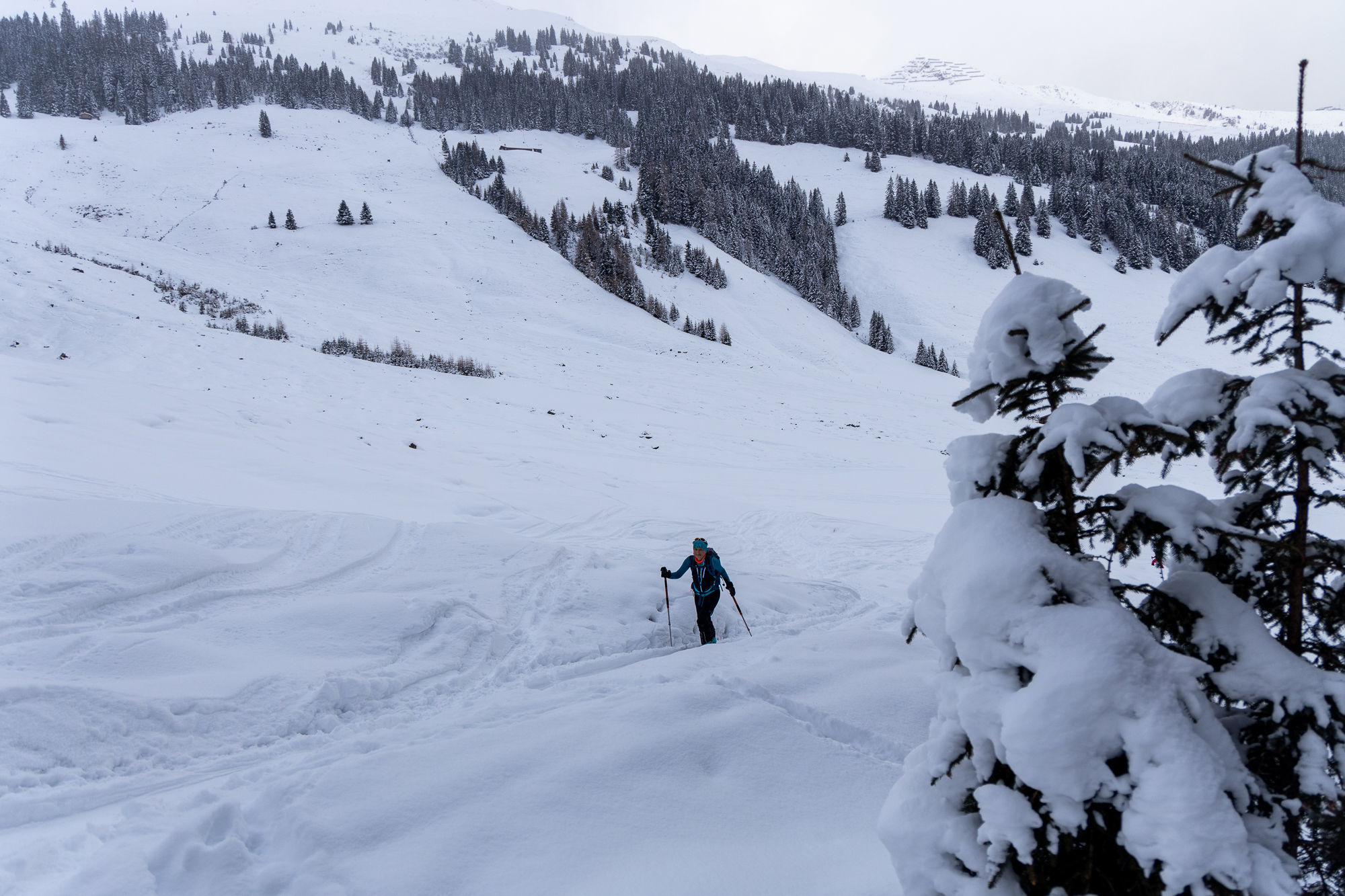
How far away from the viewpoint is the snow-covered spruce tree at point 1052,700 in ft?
6.80

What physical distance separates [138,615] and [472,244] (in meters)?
43.4

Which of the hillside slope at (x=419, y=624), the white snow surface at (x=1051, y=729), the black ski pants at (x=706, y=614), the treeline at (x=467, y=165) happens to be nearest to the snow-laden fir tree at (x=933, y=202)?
the treeline at (x=467, y=165)

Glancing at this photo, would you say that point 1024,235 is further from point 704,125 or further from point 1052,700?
point 1052,700

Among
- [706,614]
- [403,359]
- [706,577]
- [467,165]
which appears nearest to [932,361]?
[403,359]

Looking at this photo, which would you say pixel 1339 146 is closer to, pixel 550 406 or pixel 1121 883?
pixel 550 406

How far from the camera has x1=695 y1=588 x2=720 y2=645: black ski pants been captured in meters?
7.34

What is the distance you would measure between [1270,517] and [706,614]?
17.1ft

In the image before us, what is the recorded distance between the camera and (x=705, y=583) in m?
7.43

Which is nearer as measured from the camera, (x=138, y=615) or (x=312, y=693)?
(x=312, y=693)

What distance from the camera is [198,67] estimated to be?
9738 centimetres

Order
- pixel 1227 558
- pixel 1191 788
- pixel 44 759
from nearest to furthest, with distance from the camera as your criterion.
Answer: pixel 1191 788, pixel 1227 558, pixel 44 759

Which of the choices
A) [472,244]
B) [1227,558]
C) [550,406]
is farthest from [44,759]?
[472,244]

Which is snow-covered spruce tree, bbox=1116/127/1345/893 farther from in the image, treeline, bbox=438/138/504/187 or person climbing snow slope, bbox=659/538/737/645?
treeline, bbox=438/138/504/187

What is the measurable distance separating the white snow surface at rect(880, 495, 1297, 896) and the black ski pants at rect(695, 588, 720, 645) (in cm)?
452
